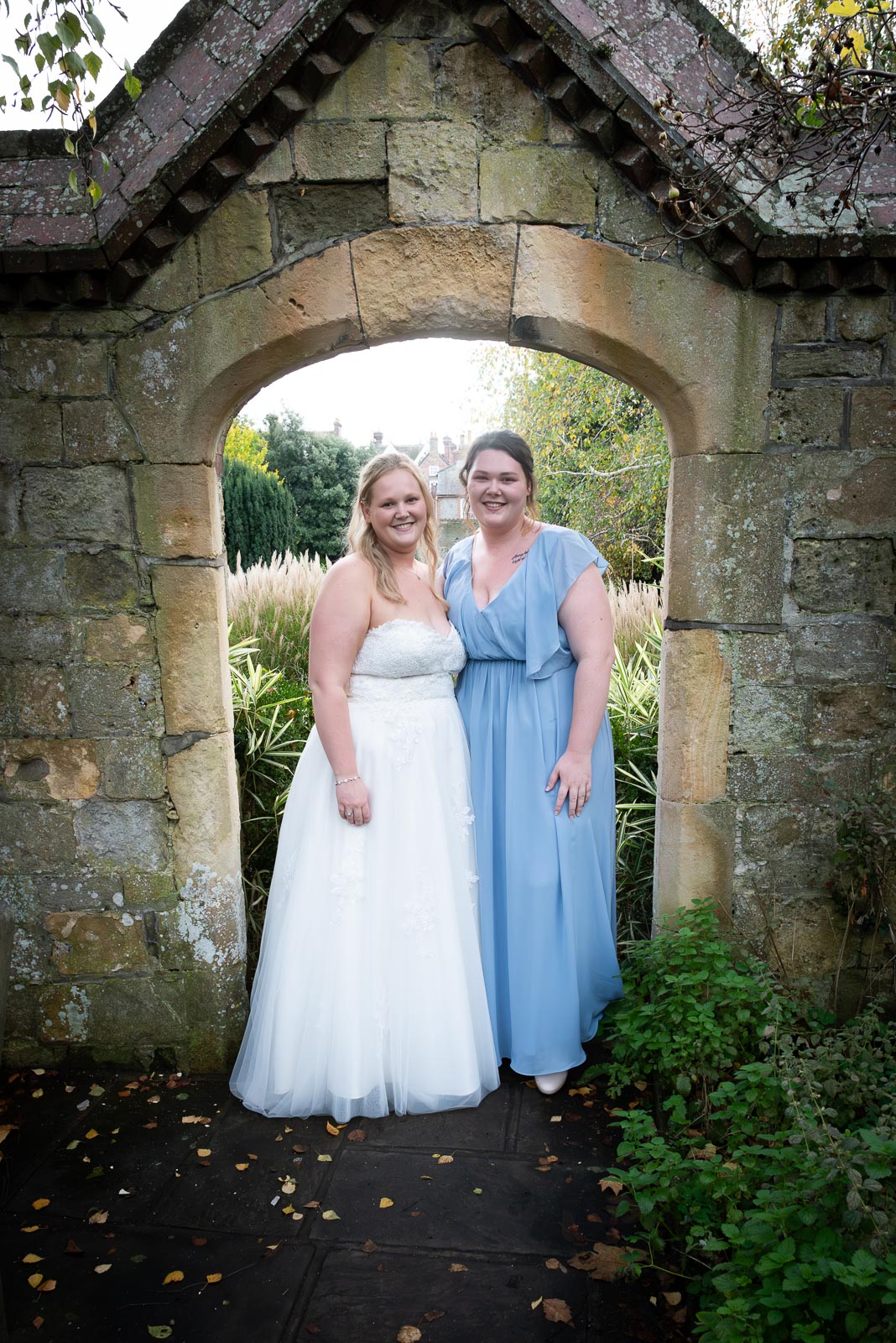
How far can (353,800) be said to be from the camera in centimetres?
288

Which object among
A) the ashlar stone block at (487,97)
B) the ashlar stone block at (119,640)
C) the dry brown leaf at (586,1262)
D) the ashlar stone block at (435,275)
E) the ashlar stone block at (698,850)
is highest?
the ashlar stone block at (487,97)

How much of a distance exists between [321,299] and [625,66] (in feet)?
3.78

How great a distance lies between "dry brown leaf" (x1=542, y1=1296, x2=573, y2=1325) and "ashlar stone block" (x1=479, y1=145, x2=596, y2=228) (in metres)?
3.08

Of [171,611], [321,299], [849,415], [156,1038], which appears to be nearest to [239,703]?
Result: [171,611]

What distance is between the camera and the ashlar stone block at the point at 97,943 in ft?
10.3

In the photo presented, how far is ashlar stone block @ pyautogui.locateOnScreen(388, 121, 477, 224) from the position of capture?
2.74m

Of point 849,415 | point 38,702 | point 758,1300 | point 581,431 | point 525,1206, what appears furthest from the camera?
point 581,431

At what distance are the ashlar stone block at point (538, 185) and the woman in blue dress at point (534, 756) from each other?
0.70 m

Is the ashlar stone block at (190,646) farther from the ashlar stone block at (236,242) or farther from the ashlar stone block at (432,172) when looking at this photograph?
the ashlar stone block at (432,172)

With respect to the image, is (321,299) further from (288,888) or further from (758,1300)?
(758,1300)

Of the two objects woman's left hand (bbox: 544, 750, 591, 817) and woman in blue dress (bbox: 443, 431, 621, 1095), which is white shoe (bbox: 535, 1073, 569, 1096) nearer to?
woman in blue dress (bbox: 443, 431, 621, 1095)

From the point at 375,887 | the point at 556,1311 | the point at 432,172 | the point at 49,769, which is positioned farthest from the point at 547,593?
the point at 556,1311

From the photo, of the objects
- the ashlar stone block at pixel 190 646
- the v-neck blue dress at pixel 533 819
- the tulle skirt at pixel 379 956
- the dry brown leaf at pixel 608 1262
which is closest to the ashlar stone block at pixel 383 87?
the v-neck blue dress at pixel 533 819

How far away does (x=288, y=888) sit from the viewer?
9.82 feet
